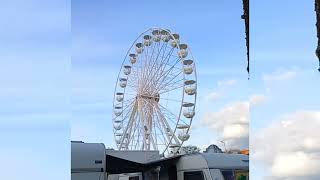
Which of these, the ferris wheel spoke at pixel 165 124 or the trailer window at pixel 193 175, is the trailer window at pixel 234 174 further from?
the ferris wheel spoke at pixel 165 124

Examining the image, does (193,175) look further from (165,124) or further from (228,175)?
(165,124)

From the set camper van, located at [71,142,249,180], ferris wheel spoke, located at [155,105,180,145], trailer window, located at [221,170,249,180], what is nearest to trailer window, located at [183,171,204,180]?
camper van, located at [71,142,249,180]

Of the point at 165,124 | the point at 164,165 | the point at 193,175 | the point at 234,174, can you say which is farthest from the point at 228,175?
the point at 165,124

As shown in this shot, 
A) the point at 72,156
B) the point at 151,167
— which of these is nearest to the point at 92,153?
the point at 72,156

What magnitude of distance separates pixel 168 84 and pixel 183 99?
79 centimetres

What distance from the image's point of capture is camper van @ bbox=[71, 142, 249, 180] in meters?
6.77

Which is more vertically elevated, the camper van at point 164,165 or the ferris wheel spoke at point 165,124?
the ferris wheel spoke at point 165,124

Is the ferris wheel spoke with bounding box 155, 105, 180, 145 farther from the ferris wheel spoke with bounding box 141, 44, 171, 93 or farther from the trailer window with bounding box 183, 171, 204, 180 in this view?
the trailer window with bounding box 183, 171, 204, 180

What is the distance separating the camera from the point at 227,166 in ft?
22.6

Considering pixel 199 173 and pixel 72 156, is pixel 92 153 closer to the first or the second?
pixel 72 156

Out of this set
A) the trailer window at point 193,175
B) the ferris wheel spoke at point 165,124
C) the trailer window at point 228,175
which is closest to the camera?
the trailer window at point 193,175

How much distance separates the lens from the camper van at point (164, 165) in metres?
6.77

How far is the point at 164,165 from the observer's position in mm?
7312

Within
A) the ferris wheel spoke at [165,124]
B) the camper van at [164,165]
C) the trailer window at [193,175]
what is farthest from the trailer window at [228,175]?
the ferris wheel spoke at [165,124]
